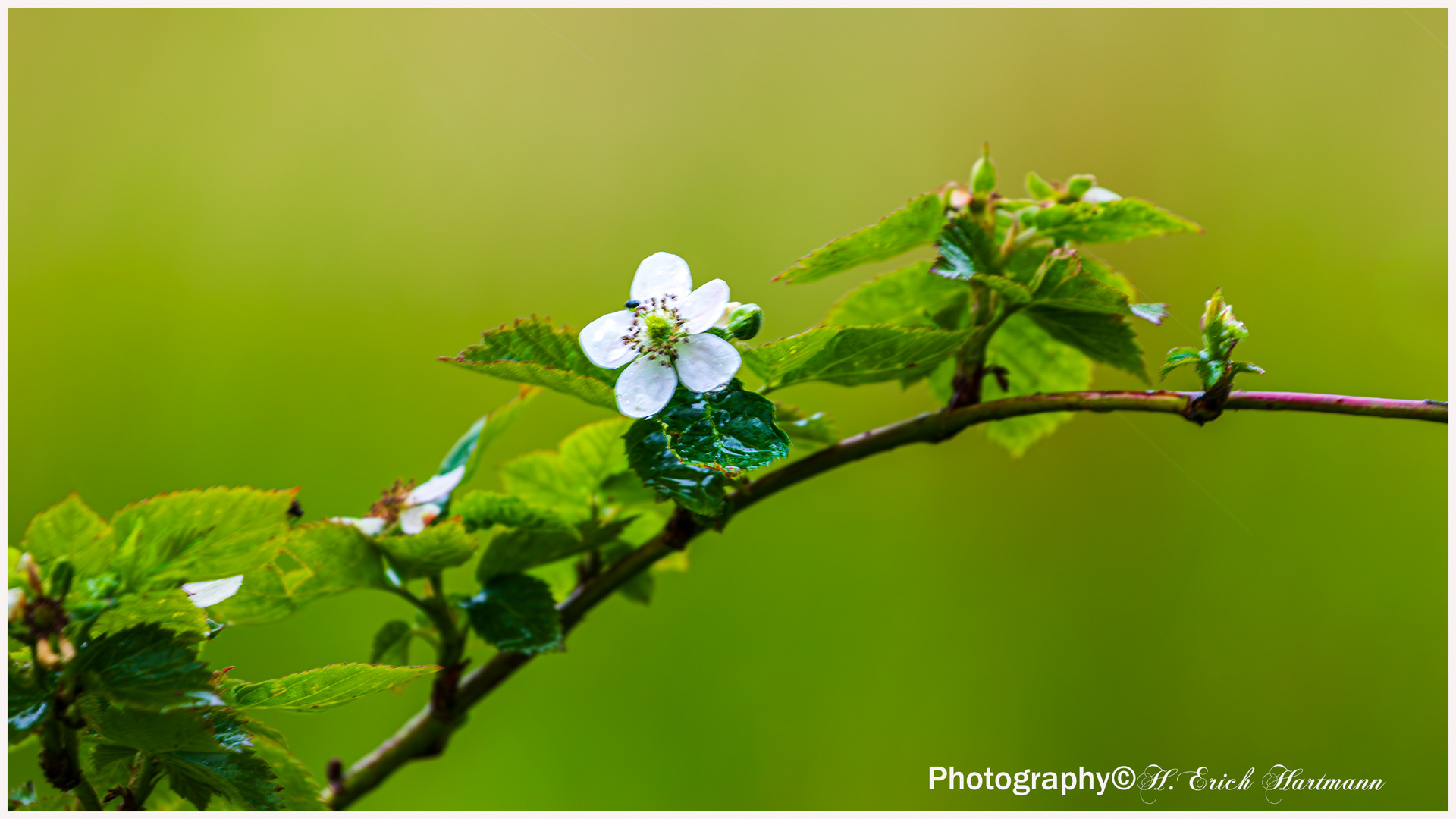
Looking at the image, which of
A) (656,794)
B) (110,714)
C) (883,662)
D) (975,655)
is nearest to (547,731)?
(656,794)

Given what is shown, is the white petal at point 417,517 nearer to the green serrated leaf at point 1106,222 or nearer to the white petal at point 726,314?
the white petal at point 726,314

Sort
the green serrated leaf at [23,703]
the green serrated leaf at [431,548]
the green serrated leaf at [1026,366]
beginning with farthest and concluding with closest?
the green serrated leaf at [1026,366] → the green serrated leaf at [431,548] → the green serrated leaf at [23,703]

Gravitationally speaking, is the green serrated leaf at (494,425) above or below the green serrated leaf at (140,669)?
above

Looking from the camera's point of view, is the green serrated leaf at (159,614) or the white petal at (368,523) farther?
the white petal at (368,523)

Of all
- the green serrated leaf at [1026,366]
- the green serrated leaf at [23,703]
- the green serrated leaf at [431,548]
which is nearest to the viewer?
the green serrated leaf at [23,703]

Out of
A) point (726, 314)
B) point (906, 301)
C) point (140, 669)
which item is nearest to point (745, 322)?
point (726, 314)

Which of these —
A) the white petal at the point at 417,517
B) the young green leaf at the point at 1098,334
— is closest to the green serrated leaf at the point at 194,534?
the white petal at the point at 417,517

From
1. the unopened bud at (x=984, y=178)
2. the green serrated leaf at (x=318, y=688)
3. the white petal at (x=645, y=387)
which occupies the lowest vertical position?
the green serrated leaf at (x=318, y=688)
